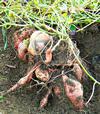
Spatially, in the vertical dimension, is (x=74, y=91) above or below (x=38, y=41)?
below

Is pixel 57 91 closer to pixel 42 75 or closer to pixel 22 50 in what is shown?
pixel 42 75

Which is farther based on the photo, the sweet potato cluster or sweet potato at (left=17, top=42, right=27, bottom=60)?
sweet potato at (left=17, top=42, right=27, bottom=60)

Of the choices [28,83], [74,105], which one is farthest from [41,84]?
[74,105]

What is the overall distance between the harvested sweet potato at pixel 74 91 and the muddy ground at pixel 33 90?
35 millimetres

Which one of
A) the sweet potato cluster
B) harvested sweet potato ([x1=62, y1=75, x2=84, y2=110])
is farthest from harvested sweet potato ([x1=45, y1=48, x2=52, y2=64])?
harvested sweet potato ([x1=62, y1=75, x2=84, y2=110])

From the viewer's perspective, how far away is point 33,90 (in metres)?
1.58

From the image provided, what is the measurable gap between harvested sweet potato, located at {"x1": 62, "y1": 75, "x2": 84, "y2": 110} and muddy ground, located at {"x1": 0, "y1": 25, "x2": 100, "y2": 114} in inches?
1.4

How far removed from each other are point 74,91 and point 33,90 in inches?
8.8

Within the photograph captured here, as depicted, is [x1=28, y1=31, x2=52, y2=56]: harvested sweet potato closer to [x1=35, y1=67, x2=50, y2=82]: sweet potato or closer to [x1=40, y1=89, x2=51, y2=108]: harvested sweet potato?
[x1=35, y1=67, x2=50, y2=82]: sweet potato

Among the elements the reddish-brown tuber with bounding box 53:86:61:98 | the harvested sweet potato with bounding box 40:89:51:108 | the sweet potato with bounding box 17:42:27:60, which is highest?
the sweet potato with bounding box 17:42:27:60

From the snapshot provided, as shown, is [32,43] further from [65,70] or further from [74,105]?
[74,105]

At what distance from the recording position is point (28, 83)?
1.58 m

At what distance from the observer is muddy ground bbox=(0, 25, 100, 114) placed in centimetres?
149

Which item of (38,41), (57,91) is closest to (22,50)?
(38,41)
